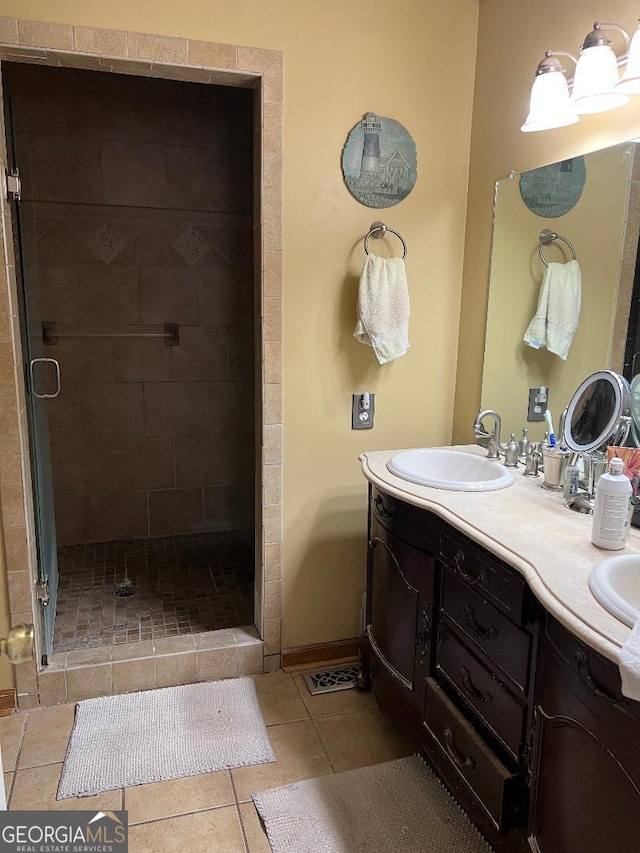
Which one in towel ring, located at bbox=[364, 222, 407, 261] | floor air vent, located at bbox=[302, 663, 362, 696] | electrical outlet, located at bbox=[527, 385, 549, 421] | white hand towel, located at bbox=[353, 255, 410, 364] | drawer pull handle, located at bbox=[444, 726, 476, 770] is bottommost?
floor air vent, located at bbox=[302, 663, 362, 696]

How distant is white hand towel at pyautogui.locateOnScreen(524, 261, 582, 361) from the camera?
1879mm

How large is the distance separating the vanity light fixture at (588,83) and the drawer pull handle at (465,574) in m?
1.21

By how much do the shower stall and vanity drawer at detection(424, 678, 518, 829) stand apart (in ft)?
4.35

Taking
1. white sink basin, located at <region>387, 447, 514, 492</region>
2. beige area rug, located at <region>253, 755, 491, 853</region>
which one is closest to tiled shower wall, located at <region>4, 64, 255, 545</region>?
white sink basin, located at <region>387, 447, 514, 492</region>

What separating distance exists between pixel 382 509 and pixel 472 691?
1.97 feet

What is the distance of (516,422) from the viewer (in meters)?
2.15

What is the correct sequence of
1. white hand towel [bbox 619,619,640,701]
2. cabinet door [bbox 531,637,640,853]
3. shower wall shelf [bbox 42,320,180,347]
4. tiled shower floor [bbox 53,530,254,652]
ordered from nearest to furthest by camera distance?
white hand towel [bbox 619,619,640,701] → cabinet door [bbox 531,637,640,853] → tiled shower floor [bbox 53,530,254,652] → shower wall shelf [bbox 42,320,180,347]

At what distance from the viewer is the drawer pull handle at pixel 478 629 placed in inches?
57.7

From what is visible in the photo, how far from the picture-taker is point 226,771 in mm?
1936

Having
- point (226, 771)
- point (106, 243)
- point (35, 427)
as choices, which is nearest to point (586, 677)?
point (226, 771)

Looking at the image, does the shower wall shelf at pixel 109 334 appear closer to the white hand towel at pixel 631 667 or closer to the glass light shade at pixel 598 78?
the glass light shade at pixel 598 78

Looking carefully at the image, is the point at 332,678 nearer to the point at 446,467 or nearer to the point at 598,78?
the point at 446,467

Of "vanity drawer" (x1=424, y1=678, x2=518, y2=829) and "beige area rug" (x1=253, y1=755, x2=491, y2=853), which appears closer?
"vanity drawer" (x1=424, y1=678, x2=518, y2=829)

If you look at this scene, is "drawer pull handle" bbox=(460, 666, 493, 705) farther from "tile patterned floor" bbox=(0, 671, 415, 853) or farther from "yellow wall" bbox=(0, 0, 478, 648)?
"yellow wall" bbox=(0, 0, 478, 648)
